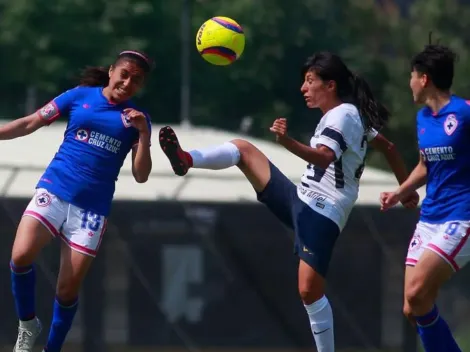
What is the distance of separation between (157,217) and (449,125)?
24.1ft

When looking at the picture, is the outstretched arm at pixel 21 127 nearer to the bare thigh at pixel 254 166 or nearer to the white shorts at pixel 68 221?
the white shorts at pixel 68 221

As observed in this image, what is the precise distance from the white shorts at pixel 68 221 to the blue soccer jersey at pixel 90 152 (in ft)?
0.16

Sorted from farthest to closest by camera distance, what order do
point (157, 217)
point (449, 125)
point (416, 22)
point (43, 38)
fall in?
point (416, 22), point (43, 38), point (157, 217), point (449, 125)

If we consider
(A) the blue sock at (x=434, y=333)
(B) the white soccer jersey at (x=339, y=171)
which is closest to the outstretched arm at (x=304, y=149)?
(B) the white soccer jersey at (x=339, y=171)

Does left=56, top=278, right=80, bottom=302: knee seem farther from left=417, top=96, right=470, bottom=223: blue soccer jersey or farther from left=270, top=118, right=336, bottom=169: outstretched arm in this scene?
left=417, top=96, right=470, bottom=223: blue soccer jersey

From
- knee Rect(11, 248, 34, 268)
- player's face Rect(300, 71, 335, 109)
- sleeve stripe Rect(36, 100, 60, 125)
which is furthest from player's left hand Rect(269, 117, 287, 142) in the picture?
knee Rect(11, 248, 34, 268)

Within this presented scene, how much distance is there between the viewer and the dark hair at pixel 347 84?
30.1 ft

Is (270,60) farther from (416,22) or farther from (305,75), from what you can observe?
(305,75)

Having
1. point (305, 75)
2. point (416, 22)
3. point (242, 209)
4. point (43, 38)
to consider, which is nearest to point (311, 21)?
point (416, 22)

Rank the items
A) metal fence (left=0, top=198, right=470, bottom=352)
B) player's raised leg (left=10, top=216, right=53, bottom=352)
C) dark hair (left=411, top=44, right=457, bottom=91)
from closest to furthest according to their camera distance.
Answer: dark hair (left=411, top=44, right=457, bottom=91), player's raised leg (left=10, top=216, right=53, bottom=352), metal fence (left=0, top=198, right=470, bottom=352)

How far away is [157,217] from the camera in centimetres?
1568

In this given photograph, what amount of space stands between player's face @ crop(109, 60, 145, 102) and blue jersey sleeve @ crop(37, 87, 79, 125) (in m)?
0.30

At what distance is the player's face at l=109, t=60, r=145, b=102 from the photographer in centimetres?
916

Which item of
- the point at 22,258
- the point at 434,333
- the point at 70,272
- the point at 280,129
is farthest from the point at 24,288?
the point at 434,333
